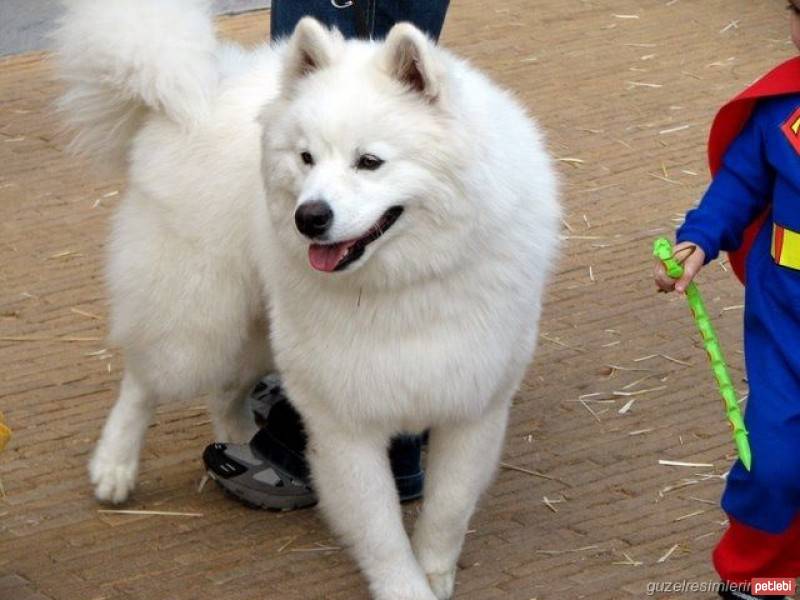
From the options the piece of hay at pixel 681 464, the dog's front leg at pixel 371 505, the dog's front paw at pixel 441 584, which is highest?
the dog's front leg at pixel 371 505

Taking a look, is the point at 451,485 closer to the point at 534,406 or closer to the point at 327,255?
the point at 327,255

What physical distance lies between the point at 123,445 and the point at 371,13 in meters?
1.55

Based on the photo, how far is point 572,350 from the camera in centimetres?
567

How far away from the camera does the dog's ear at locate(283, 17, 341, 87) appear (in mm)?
3824

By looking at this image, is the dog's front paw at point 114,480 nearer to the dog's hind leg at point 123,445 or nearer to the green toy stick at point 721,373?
the dog's hind leg at point 123,445

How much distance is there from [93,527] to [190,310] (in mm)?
760

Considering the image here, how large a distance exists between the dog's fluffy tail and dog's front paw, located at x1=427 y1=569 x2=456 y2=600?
1.49m

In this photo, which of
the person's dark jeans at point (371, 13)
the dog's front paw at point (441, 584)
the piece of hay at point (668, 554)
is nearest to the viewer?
the dog's front paw at point (441, 584)

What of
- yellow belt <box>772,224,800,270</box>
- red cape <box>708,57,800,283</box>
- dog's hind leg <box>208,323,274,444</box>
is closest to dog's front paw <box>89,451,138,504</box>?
dog's hind leg <box>208,323,274,444</box>

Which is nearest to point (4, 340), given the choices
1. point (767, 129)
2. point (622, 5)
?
point (767, 129)

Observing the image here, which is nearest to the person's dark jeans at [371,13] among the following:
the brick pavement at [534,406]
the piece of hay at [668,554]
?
the brick pavement at [534,406]

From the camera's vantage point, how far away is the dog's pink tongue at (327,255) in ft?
12.2

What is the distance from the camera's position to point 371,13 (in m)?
4.59

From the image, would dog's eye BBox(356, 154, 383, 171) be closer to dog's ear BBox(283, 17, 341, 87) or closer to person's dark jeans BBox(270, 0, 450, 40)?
dog's ear BBox(283, 17, 341, 87)
